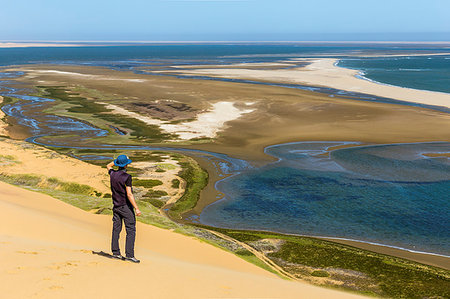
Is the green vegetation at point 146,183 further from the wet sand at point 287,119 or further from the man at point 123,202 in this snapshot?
the man at point 123,202

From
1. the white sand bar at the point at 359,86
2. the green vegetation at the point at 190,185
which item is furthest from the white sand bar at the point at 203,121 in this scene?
the white sand bar at the point at 359,86

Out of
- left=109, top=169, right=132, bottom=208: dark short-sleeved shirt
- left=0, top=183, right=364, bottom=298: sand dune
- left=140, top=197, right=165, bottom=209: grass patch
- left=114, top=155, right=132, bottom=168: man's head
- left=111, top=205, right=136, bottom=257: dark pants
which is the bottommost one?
left=140, top=197, right=165, bottom=209: grass patch

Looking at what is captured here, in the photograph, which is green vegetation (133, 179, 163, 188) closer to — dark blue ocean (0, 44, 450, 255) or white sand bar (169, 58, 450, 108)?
dark blue ocean (0, 44, 450, 255)

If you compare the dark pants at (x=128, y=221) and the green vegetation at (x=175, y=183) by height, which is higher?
the dark pants at (x=128, y=221)

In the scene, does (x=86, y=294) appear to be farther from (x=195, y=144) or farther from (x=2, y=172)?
(x=195, y=144)

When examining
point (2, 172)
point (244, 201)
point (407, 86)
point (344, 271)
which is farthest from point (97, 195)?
point (407, 86)

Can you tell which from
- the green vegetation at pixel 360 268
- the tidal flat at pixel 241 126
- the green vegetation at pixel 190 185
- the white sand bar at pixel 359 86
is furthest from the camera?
the white sand bar at pixel 359 86

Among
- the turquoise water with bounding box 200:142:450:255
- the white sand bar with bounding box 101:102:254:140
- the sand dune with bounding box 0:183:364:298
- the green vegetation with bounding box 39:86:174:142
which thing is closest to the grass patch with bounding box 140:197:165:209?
the turquoise water with bounding box 200:142:450:255
